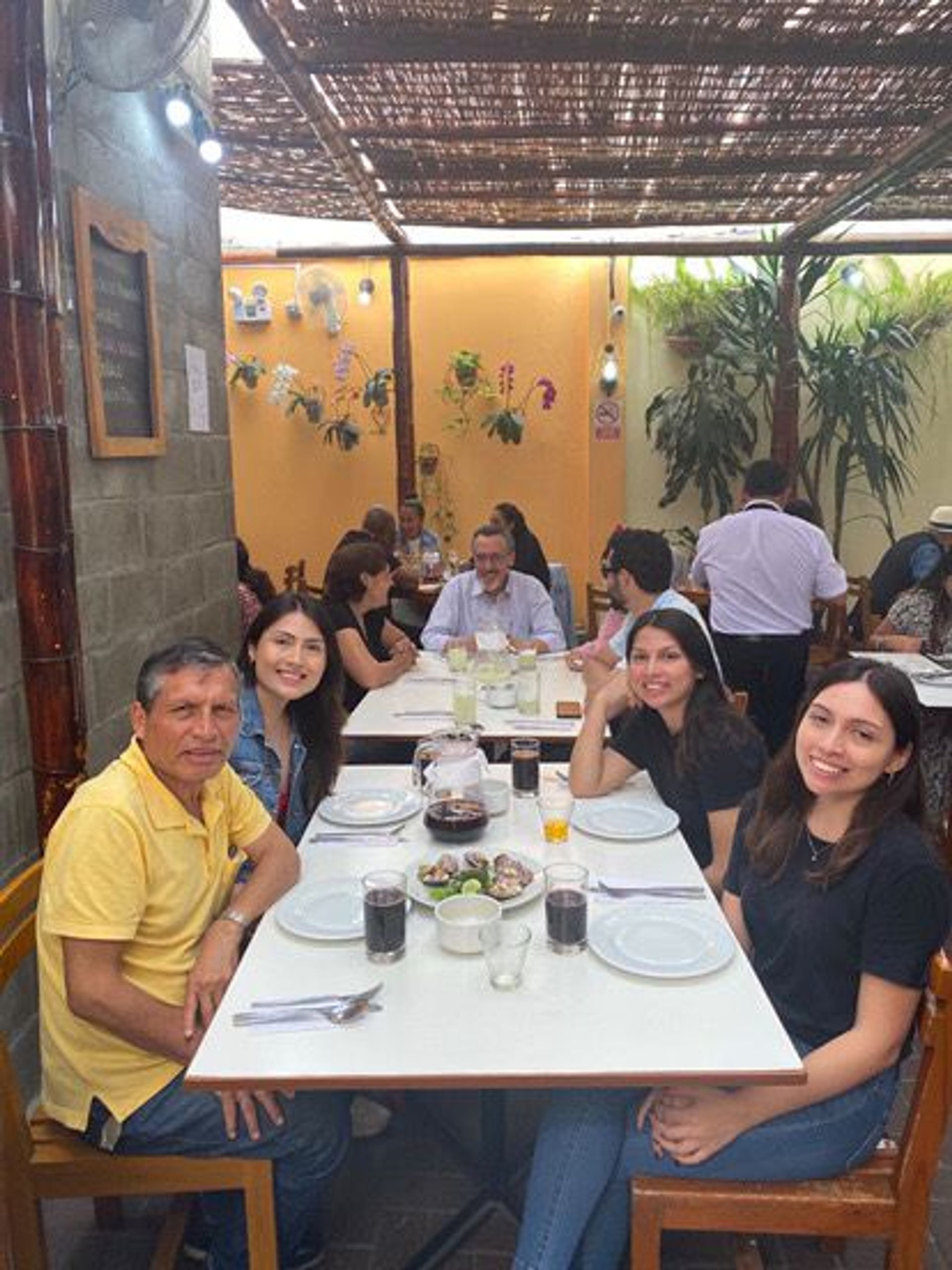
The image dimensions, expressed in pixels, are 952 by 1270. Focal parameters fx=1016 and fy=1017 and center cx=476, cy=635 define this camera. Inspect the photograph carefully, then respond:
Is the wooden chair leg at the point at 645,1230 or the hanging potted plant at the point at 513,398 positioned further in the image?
the hanging potted plant at the point at 513,398

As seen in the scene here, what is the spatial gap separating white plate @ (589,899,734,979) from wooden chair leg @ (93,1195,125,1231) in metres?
1.25

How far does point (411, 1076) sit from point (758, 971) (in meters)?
0.80

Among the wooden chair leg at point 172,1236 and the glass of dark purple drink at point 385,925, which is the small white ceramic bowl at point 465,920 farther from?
the wooden chair leg at point 172,1236

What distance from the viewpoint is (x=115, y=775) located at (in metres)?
1.82

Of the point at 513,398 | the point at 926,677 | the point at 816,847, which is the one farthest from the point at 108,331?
the point at 513,398

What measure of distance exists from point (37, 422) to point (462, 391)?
18.7ft

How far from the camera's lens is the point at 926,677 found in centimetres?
387

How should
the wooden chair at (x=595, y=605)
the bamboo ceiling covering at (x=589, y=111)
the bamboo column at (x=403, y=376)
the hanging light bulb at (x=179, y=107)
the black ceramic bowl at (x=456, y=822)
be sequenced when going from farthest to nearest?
the bamboo column at (x=403, y=376)
the wooden chair at (x=595, y=605)
the bamboo ceiling covering at (x=589, y=111)
the hanging light bulb at (x=179, y=107)
the black ceramic bowl at (x=456, y=822)

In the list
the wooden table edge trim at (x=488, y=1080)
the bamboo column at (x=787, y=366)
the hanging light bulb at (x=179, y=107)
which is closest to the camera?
the wooden table edge trim at (x=488, y=1080)

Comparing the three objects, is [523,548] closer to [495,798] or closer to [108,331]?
[108,331]

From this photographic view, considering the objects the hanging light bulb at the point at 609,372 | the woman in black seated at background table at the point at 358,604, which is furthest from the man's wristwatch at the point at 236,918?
the hanging light bulb at the point at 609,372

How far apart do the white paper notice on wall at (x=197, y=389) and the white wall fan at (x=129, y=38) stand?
1.14 meters

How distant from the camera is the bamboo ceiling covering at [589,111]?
3.67 m

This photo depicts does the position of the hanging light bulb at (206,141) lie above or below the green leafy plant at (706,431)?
above
